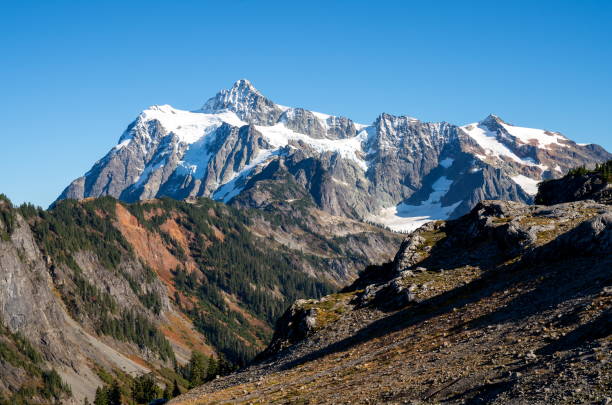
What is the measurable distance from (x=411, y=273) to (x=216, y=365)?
120980 millimetres

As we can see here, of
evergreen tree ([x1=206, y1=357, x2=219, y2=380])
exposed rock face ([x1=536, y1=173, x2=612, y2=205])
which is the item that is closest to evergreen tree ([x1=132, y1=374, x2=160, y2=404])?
evergreen tree ([x1=206, y1=357, x2=219, y2=380])

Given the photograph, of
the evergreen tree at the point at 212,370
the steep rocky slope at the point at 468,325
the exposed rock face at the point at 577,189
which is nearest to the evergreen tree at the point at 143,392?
the evergreen tree at the point at 212,370

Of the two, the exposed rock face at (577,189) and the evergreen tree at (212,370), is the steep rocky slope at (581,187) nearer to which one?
the exposed rock face at (577,189)

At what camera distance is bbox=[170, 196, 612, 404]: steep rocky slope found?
34438 mm

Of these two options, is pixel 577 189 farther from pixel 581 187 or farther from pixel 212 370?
pixel 212 370

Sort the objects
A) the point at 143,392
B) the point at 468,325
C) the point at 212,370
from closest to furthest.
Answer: the point at 468,325 < the point at 212,370 < the point at 143,392

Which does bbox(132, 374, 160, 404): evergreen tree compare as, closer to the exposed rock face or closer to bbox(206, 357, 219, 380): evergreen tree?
bbox(206, 357, 219, 380): evergreen tree

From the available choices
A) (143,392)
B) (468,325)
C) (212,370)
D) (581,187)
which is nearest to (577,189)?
(581,187)

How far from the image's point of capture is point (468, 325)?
5200 cm

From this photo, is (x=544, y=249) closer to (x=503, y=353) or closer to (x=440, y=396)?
(x=503, y=353)

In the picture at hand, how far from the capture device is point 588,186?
9744cm

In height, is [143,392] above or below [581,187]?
below

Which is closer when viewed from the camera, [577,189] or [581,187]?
[581,187]

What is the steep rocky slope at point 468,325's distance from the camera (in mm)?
34438
